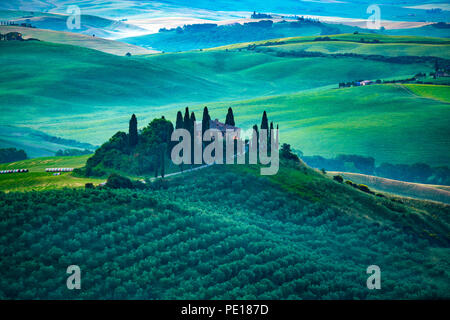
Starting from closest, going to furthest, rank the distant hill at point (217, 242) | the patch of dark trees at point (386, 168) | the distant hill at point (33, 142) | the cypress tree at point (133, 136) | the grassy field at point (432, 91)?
the distant hill at point (217, 242) < the cypress tree at point (133, 136) < the patch of dark trees at point (386, 168) < the distant hill at point (33, 142) < the grassy field at point (432, 91)

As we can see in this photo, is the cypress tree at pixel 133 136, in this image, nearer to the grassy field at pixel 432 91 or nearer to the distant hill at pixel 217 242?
the distant hill at pixel 217 242

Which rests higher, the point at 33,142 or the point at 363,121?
the point at 363,121

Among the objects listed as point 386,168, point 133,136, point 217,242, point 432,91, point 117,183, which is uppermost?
point 432,91

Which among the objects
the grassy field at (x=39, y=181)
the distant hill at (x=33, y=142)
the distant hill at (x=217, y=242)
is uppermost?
the distant hill at (x=33, y=142)

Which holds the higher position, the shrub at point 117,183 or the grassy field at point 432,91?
the grassy field at point 432,91

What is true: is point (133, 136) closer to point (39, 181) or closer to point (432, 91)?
point (39, 181)

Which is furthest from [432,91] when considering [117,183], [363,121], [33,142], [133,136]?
[117,183]

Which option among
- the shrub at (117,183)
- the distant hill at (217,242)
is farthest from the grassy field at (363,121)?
the shrub at (117,183)

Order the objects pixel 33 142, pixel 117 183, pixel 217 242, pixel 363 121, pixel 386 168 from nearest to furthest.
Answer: pixel 217 242
pixel 117 183
pixel 386 168
pixel 33 142
pixel 363 121

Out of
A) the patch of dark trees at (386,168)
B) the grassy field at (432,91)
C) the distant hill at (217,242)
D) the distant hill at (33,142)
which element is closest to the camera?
the distant hill at (217,242)

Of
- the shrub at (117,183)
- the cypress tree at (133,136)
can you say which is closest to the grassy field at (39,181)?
the shrub at (117,183)

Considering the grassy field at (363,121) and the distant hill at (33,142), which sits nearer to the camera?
the distant hill at (33,142)
